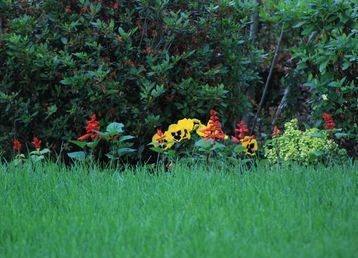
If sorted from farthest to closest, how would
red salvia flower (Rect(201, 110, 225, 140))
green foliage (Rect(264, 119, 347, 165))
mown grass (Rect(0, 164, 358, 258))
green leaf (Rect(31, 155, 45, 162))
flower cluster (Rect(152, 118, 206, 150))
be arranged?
flower cluster (Rect(152, 118, 206, 150)) < green foliage (Rect(264, 119, 347, 165)) < green leaf (Rect(31, 155, 45, 162)) < red salvia flower (Rect(201, 110, 225, 140)) < mown grass (Rect(0, 164, 358, 258))

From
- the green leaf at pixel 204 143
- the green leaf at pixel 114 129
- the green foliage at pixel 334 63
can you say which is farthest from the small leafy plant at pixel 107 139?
the green foliage at pixel 334 63

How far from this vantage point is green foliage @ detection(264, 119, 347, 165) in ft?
19.4

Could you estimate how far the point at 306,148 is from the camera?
A: 5949mm

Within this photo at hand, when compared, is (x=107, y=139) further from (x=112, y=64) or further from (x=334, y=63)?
(x=334, y=63)

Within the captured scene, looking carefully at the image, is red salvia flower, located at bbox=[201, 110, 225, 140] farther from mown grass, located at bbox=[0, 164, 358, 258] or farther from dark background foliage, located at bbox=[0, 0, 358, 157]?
dark background foliage, located at bbox=[0, 0, 358, 157]

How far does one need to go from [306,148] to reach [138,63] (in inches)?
71.9

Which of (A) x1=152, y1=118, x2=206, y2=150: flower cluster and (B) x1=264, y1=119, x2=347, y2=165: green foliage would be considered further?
(A) x1=152, y1=118, x2=206, y2=150: flower cluster


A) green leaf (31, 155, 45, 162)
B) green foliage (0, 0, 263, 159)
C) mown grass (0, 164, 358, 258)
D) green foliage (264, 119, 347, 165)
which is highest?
green foliage (0, 0, 263, 159)

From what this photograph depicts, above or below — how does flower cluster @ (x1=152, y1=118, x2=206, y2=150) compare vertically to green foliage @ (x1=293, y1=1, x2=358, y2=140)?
below

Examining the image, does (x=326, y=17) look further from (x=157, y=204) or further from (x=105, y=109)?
(x=157, y=204)

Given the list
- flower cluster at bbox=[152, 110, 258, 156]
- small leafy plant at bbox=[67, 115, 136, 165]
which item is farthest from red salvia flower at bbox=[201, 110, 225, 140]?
small leafy plant at bbox=[67, 115, 136, 165]

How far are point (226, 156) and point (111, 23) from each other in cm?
164

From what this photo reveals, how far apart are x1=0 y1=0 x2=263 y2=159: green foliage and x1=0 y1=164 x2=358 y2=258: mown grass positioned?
997 millimetres

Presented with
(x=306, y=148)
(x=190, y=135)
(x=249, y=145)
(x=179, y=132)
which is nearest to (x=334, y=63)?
(x=306, y=148)
